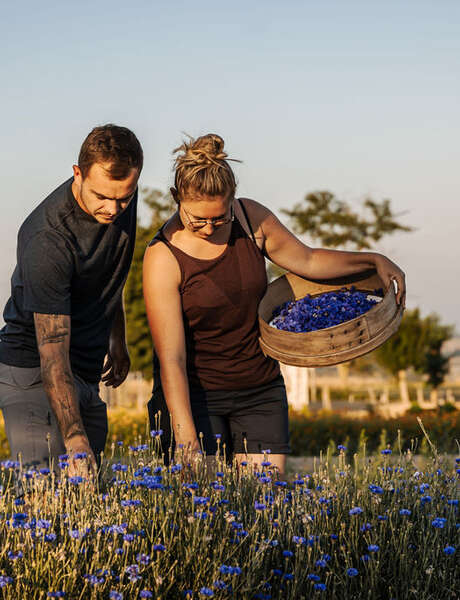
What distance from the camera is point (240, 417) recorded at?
419 centimetres

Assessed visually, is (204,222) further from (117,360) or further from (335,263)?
(117,360)

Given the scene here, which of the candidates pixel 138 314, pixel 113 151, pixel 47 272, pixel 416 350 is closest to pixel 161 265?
pixel 47 272

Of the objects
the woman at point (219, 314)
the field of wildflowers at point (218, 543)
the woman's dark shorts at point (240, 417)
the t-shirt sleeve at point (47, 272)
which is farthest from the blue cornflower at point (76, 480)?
the woman's dark shorts at point (240, 417)

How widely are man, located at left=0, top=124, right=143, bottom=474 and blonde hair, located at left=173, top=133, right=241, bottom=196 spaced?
213 millimetres

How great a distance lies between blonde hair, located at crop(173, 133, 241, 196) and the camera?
359 centimetres

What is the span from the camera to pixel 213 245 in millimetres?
4066

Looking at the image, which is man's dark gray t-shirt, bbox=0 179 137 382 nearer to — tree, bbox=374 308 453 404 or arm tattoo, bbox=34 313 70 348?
arm tattoo, bbox=34 313 70 348

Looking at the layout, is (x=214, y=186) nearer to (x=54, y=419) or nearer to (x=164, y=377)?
(x=164, y=377)

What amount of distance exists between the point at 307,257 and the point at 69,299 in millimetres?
1365

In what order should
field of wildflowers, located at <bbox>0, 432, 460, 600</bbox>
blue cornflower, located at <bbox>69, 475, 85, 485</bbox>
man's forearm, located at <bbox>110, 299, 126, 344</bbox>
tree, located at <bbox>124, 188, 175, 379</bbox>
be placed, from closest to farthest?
field of wildflowers, located at <bbox>0, 432, 460, 600</bbox>
blue cornflower, located at <bbox>69, 475, 85, 485</bbox>
man's forearm, located at <bbox>110, 299, 126, 344</bbox>
tree, located at <bbox>124, 188, 175, 379</bbox>

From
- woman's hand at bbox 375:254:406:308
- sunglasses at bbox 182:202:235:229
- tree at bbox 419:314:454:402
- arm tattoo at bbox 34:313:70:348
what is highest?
tree at bbox 419:314:454:402

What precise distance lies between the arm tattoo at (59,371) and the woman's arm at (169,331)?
16.9 inches

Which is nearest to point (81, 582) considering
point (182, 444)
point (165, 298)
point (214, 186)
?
point (182, 444)

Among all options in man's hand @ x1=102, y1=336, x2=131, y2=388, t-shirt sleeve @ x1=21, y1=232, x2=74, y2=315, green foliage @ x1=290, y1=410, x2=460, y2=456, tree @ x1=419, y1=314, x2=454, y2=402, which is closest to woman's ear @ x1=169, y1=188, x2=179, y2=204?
t-shirt sleeve @ x1=21, y1=232, x2=74, y2=315
